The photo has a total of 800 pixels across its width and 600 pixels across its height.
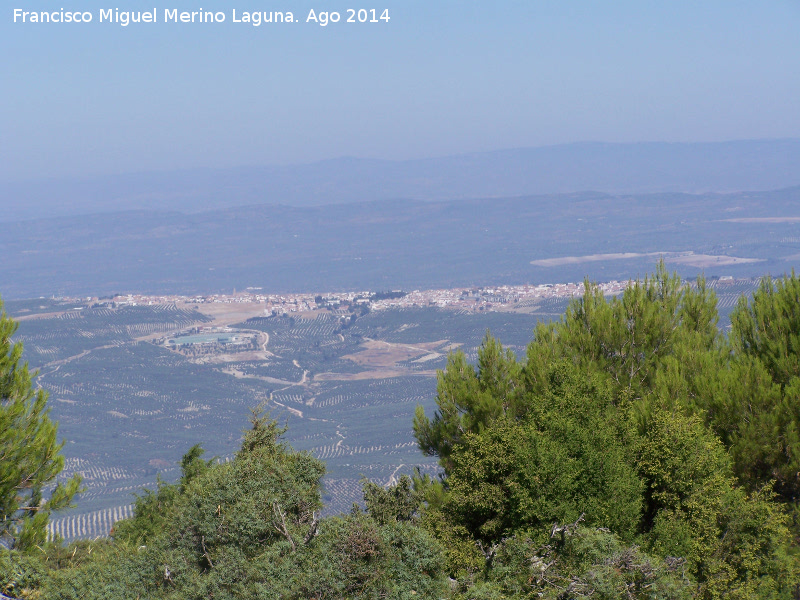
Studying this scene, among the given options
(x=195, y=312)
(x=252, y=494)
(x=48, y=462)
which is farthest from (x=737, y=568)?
(x=195, y=312)

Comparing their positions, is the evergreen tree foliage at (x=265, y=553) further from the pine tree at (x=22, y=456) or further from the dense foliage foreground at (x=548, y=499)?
the pine tree at (x=22, y=456)

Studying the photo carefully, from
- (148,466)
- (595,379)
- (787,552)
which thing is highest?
(595,379)

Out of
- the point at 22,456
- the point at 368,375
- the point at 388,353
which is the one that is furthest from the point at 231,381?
the point at 22,456

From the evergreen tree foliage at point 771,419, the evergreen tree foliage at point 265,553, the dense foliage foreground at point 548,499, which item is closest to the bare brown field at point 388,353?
the dense foliage foreground at point 548,499

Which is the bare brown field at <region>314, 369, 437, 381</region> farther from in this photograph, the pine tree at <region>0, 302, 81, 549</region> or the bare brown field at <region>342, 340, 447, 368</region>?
the pine tree at <region>0, 302, 81, 549</region>

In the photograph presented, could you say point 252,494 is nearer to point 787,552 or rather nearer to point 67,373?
point 787,552

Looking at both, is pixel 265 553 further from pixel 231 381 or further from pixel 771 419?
pixel 231 381

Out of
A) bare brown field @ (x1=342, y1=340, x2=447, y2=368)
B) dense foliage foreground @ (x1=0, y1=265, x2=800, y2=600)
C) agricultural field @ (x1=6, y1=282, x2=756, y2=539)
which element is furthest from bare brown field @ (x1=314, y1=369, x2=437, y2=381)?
dense foliage foreground @ (x1=0, y1=265, x2=800, y2=600)
